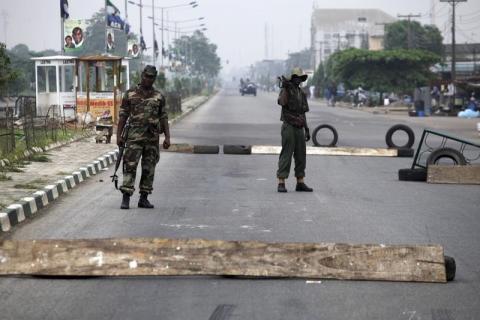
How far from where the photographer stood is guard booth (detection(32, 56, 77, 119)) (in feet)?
95.6

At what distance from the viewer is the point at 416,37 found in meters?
104

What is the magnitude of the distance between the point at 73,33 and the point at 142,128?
21.0m

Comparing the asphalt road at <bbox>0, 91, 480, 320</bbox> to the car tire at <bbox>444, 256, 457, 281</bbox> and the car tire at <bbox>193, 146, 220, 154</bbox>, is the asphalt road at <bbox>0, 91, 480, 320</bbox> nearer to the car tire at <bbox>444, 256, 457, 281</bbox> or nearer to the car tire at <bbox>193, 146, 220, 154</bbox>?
the car tire at <bbox>444, 256, 457, 281</bbox>

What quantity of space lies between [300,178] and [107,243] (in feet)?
19.9

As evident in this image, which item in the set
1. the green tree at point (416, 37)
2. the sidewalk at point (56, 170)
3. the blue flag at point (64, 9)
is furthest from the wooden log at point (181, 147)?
the green tree at point (416, 37)

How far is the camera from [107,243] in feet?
23.6

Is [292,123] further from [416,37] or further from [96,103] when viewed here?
[416,37]

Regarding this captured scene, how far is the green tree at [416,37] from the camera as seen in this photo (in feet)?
339

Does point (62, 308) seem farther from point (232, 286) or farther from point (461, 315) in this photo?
point (461, 315)

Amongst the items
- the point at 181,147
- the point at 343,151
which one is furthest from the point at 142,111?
the point at 343,151

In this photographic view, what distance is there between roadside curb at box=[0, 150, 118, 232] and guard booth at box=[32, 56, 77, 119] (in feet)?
40.4

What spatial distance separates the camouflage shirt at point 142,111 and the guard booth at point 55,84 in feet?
59.5

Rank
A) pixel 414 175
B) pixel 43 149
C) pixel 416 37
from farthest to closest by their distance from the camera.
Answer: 1. pixel 416 37
2. pixel 43 149
3. pixel 414 175

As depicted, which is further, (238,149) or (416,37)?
(416,37)
